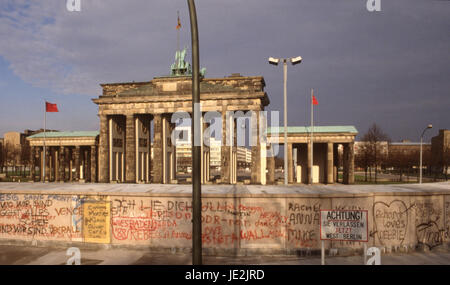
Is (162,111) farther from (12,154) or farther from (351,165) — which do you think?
(12,154)

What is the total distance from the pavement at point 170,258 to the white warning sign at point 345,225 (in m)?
2.56

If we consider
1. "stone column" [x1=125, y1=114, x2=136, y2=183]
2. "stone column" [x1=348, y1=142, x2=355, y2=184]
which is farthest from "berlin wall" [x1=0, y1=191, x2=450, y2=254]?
"stone column" [x1=125, y1=114, x2=136, y2=183]

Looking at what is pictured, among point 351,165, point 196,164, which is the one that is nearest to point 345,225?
point 196,164

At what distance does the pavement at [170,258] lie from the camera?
1114cm

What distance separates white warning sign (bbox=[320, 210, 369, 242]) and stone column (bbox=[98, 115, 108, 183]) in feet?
151

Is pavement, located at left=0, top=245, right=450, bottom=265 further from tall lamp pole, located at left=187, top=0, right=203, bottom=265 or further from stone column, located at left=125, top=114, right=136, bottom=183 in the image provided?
stone column, located at left=125, top=114, right=136, bottom=183

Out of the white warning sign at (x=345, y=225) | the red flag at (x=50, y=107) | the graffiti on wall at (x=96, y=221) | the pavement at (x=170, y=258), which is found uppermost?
the red flag at (x=50, y=107)

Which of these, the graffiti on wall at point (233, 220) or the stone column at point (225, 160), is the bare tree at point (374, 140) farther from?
the graffiti on wall at point (233, 220)

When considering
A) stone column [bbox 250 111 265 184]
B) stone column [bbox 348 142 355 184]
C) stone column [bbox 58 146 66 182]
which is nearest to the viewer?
stone column [bbox 250 111 265 184]

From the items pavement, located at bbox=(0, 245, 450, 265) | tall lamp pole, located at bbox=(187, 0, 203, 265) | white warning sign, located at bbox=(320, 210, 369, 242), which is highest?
tall lamp pole, located at bbox=(187, 0, 203, 265)

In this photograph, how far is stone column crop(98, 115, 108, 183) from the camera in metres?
48.9

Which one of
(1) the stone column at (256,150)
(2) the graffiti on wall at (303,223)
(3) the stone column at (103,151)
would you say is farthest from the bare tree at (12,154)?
(2) the graffiti on wall at (303,223)

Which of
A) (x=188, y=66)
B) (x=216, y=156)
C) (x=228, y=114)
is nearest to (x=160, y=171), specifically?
(x=228, y=114)
